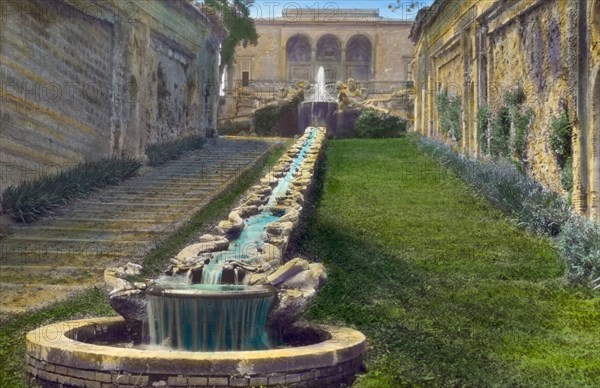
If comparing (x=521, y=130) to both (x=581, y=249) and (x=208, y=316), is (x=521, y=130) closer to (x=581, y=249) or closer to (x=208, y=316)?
(x=581, y=249)

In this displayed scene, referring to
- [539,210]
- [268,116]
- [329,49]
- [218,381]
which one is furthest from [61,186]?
[329,49]

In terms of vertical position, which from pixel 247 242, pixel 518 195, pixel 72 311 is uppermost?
pixel 518 195

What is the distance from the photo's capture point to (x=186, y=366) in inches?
162

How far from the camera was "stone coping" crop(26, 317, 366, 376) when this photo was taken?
162 inches

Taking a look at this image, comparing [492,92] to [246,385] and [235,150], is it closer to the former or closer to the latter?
[235,150]

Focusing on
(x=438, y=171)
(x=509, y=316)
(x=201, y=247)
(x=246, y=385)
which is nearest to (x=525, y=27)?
(x=438, y=171)

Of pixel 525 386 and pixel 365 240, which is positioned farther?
pixel 365 240

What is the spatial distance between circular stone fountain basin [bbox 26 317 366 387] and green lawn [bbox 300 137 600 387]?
1.02ft

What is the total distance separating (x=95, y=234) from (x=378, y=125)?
55.1ft

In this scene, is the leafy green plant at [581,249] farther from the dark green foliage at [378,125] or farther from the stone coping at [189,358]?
the dark green foliage at [378,125]

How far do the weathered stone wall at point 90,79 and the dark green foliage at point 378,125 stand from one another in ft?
21.6

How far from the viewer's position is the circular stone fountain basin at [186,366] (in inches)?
162

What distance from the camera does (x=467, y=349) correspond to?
17.3 ft

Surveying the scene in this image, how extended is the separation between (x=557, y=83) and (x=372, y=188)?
11.7 feet
